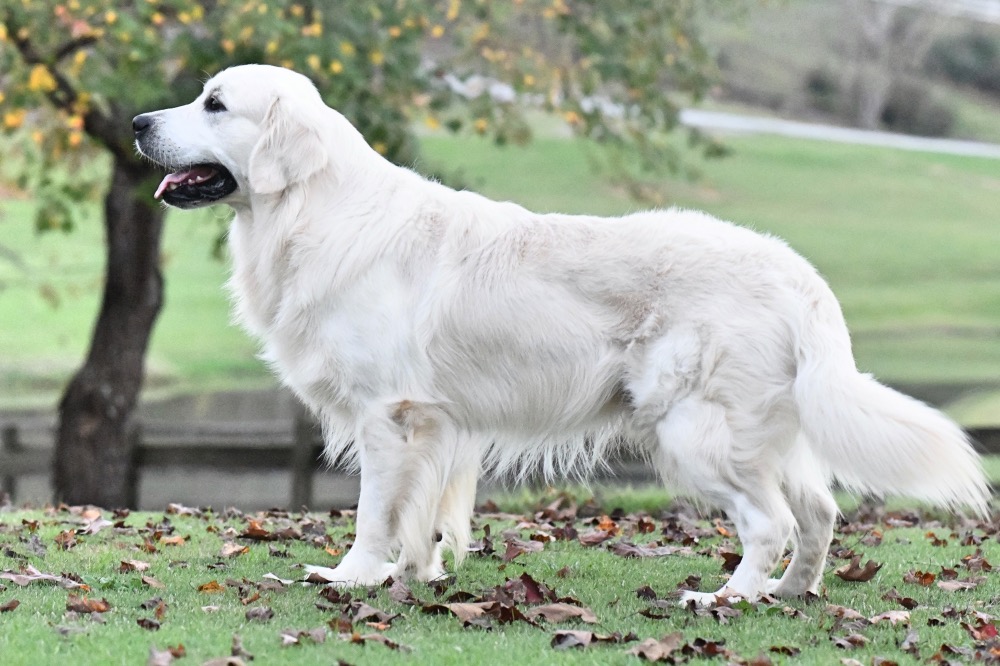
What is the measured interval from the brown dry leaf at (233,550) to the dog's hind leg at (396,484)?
0.84m

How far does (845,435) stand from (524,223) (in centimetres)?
172

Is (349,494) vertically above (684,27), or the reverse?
(684,27)

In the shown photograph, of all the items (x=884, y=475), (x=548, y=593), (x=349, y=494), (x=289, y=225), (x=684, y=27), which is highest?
(x=684, y=27)

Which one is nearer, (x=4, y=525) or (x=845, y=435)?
(x=845, y=435)

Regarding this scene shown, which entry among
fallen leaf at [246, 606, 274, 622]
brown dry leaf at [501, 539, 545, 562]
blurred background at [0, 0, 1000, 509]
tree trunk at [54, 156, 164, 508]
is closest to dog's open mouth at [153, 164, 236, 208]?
fallen leaf at [246, 606, 274, 622]

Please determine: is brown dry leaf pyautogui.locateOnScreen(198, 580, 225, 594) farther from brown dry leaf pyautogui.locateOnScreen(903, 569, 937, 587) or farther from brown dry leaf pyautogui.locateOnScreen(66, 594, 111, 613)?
brown dry leaf pyautogui.locateOnScreen(903, 569, 937, 587)

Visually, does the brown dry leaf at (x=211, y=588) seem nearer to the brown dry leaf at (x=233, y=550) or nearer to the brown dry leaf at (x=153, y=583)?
the brown dry leaf at (x=153, y=583)

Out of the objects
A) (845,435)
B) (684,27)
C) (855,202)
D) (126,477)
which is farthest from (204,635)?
(855,202)

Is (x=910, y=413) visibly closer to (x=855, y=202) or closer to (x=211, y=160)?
(x=211, y=160)

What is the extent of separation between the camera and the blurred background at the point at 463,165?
9875 mm

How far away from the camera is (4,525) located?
7.02m

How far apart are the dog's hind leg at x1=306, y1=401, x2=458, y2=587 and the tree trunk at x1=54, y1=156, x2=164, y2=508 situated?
612 cm

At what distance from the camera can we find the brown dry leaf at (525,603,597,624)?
4.88m

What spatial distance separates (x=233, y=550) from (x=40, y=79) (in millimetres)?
4667
